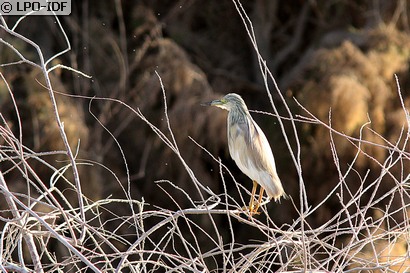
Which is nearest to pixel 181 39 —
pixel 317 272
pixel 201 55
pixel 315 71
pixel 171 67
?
pixel 201 55

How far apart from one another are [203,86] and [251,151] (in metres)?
3.10

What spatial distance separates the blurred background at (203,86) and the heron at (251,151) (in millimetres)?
2497

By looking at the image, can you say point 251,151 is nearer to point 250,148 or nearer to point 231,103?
point 250,148

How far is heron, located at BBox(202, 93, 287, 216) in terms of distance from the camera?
329cm

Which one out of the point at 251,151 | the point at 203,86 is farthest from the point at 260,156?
the point at 203,86

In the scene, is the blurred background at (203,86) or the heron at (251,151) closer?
the heron at (251,151)

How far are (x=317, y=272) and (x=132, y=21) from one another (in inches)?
199

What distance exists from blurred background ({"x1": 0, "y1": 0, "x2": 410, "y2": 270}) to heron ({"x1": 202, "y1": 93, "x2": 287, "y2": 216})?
2.50 metres

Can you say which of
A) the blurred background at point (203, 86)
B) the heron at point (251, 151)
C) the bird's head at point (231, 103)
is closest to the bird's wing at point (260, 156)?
the heron at point (251, 151)

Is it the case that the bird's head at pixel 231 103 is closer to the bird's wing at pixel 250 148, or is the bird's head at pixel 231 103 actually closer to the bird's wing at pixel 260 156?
the bird's wing at pixel 250 148

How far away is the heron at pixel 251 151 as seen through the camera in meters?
3.29

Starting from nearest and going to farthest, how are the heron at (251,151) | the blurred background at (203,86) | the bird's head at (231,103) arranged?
the heron at (251,151) < the bird's head at (231,103) < the blurred background at (203,86)

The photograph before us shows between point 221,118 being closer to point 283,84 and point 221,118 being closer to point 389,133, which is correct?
point 283,84

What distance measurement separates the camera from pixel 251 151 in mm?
3346
